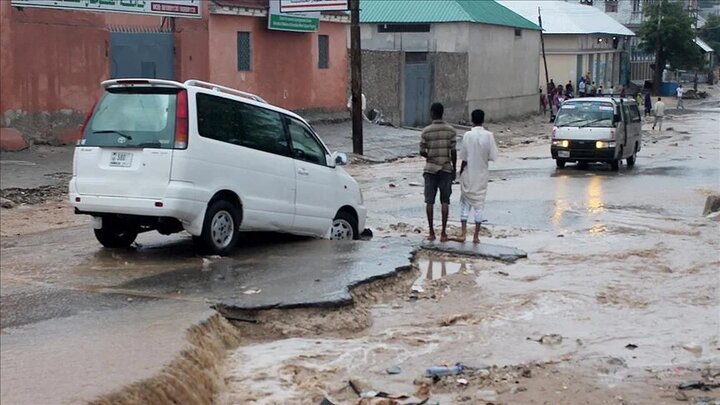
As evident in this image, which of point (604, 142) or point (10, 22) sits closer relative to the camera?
point (10, 22)

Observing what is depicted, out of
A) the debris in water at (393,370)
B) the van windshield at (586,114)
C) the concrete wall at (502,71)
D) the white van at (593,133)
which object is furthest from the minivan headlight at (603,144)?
the debris in water at (393,370)

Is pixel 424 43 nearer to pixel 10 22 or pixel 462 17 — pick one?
pixel 462 17

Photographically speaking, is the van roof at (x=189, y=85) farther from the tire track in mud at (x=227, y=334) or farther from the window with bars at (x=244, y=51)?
the window with bars at (x=244, y=51)

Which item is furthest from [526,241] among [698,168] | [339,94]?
[339,94]

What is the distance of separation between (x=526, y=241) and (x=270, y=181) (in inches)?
177

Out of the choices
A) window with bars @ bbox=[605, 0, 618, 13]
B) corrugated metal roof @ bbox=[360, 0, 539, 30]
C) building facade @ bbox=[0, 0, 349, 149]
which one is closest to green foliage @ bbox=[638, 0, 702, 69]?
window with bars @ bbox=[605, 0, 618, 13]

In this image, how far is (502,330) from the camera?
8453 millimetres

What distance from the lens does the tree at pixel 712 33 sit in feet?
308

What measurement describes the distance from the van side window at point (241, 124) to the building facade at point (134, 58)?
10496mm

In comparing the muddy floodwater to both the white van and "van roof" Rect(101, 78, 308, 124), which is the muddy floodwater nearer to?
"van roof" Rect(101, 78, 308, 124)

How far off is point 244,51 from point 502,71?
71.7 ft

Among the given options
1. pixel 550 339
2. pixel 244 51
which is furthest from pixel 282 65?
pixel 550 339

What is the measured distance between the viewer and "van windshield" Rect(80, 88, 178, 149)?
9.49 m

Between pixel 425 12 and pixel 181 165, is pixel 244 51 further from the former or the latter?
pixel 181 165
